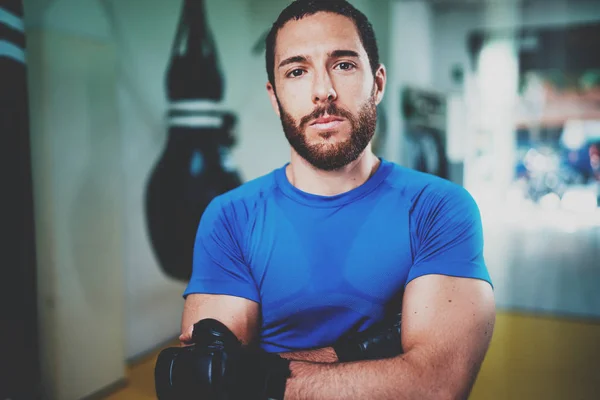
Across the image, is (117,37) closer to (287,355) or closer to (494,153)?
(287,355)

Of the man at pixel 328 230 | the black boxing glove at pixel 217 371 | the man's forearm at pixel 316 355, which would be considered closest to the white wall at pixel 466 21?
the man at pixel 328 230

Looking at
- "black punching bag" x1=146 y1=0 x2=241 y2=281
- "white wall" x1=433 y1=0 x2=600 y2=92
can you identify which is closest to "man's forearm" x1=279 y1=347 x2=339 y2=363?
"black punching bag" x1=146 y1=0 x2=241 y2=281

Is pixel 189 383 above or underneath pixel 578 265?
above

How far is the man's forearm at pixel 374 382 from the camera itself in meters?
0.97

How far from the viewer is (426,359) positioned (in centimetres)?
100

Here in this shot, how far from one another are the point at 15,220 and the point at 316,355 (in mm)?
1095

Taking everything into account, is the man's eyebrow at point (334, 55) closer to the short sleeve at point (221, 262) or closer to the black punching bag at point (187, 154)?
the short sleeve at point (221, 262)

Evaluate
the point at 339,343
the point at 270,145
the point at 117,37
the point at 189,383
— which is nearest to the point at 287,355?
the point at 339,343

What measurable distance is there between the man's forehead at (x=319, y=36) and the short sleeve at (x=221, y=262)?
18.3 inches

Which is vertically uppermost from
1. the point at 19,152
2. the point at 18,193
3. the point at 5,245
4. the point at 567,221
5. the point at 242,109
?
the point at 242,109

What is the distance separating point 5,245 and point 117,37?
133 cm

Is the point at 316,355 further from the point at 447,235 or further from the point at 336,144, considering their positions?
the point at 336,144

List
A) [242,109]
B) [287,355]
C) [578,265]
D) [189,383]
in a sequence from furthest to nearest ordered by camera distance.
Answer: [578,265] < [242,109] < [287,355] < [189,383]

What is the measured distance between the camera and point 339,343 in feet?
3.92
